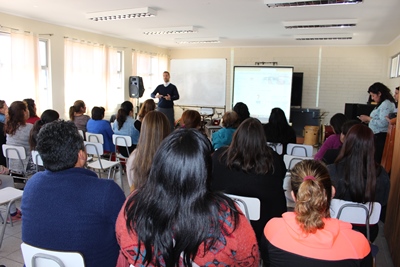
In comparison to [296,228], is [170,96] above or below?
above

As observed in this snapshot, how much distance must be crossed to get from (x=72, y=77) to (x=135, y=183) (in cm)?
570

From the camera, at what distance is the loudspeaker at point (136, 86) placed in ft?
28.3

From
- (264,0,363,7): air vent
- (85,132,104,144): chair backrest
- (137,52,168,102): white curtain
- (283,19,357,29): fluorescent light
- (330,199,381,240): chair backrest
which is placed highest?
(283,19,357,29): fluorescent light

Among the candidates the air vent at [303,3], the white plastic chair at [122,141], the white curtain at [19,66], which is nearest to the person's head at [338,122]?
the air vent at [303,3]

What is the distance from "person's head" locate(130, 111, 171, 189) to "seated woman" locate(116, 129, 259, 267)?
1054mm

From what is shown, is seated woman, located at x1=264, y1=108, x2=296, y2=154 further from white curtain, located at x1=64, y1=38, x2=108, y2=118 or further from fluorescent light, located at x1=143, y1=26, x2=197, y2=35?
white curtain, located at x1=64, y1=38, x2=108, y2=118

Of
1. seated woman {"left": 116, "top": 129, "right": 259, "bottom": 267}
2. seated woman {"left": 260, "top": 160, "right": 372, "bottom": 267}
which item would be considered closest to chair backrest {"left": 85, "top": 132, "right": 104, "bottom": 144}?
seated woman {"left": 260, "top": 160, "right": 372, "bottom": 267}

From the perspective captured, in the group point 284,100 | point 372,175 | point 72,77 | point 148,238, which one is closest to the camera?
point 148,238

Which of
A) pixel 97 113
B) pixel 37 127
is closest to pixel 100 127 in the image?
pixel 97 113

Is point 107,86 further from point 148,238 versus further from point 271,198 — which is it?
point 148,238

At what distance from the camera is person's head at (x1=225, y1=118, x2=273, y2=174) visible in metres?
2.20

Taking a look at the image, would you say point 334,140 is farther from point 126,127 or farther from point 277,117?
point 126,127

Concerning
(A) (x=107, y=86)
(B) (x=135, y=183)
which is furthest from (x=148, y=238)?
(A) (x=107, y=86)

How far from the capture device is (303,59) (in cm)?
941
